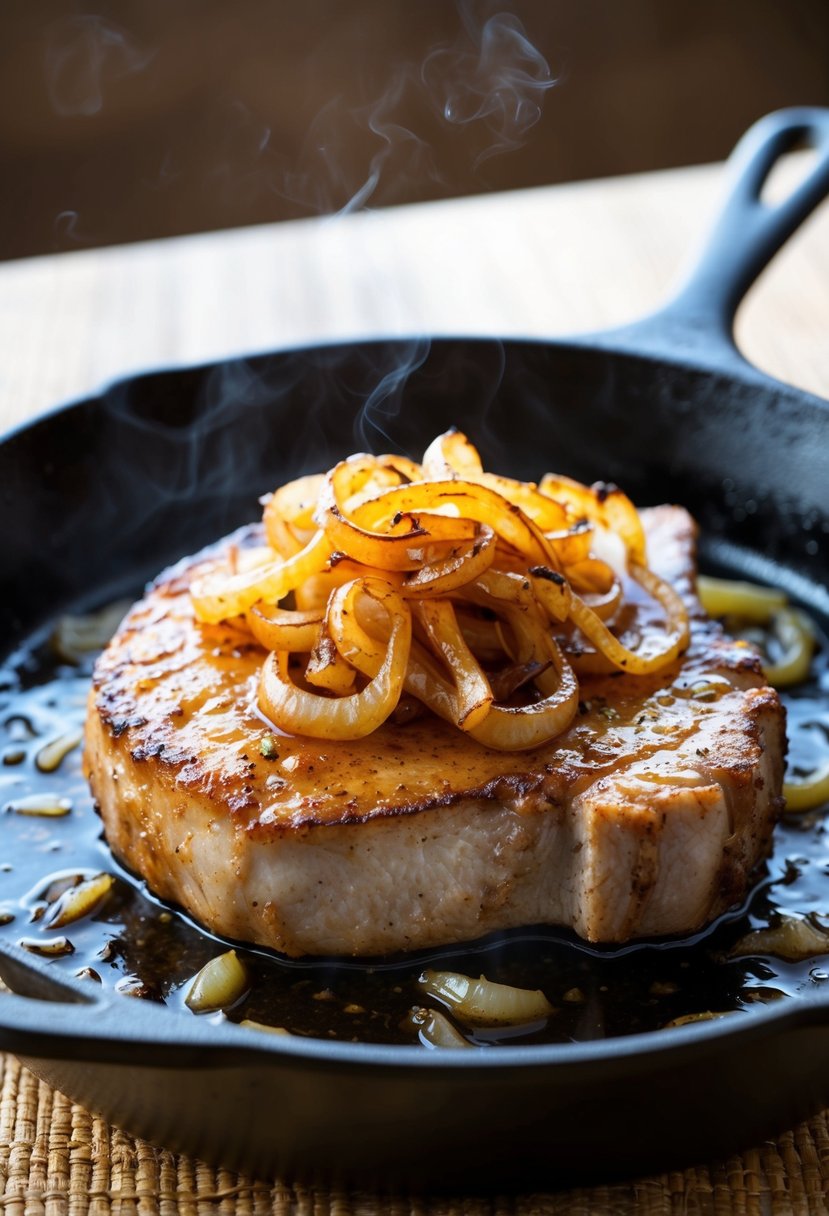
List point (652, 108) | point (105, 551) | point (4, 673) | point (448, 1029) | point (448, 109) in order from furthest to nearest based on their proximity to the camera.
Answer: point (652, 108)
point (448, 109)
point (105, 551)
point (4, 673)
point (448, 1029)

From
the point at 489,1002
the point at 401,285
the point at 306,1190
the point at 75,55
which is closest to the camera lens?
the point at 306,1190

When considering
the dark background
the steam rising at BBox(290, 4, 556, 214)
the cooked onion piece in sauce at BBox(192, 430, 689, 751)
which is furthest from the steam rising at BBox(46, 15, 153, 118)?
the cooked onion piece in sauce at BBox(192, 430, 689, 751)

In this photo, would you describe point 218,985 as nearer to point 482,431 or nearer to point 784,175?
point 482,431

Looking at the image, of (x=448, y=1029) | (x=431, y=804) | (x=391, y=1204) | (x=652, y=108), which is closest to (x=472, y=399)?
(x=431, y=804)

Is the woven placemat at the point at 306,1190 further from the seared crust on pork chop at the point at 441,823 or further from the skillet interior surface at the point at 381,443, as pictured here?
the skillet interior surface at the point at 381,443

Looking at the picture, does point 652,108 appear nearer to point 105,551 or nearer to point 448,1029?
point 105,551

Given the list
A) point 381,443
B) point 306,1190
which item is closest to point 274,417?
point 381,443
